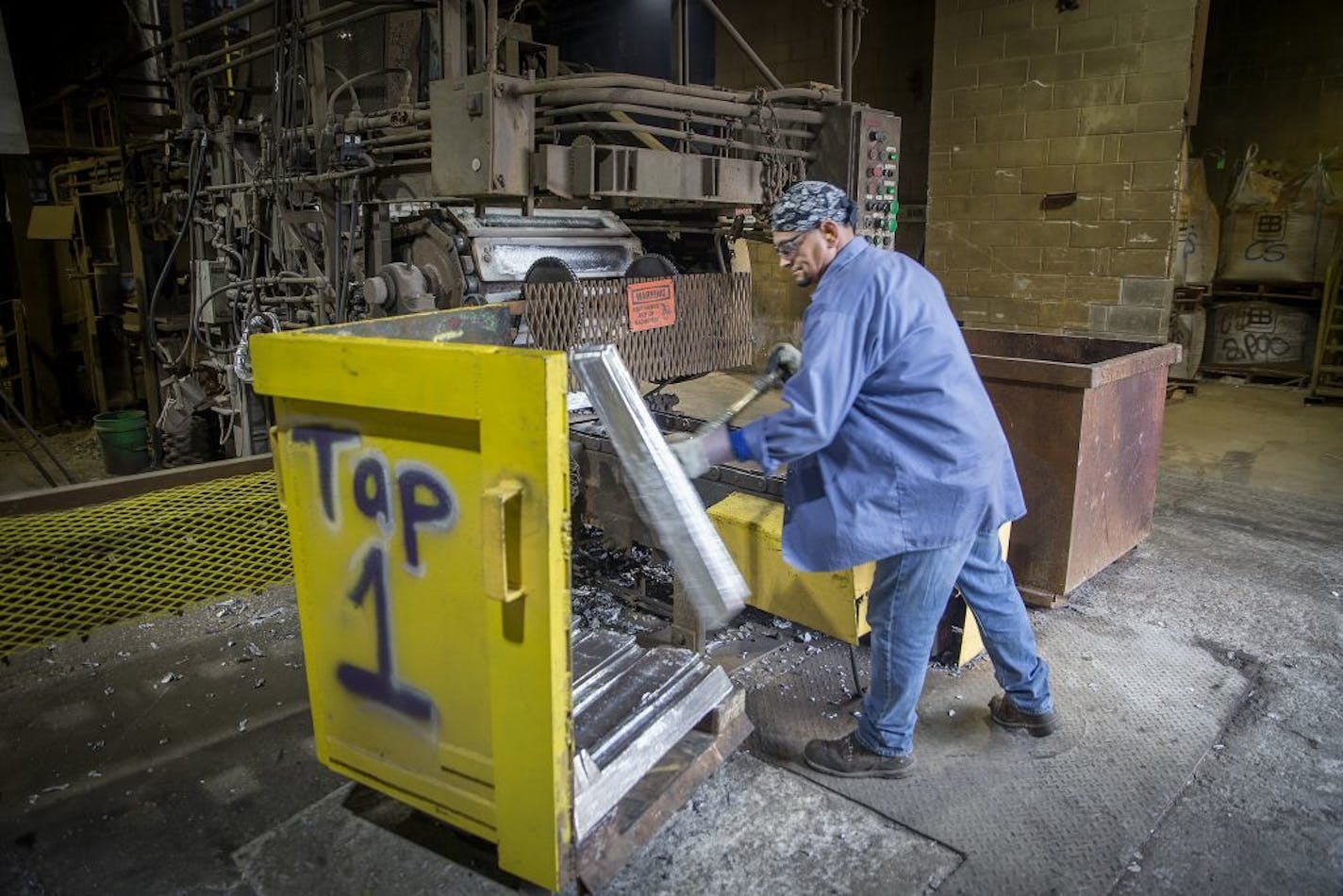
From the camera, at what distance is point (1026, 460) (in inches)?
139

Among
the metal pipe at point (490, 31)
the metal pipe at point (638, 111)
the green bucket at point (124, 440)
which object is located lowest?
the green bucket at point (124, 440)

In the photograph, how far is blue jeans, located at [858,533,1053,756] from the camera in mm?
2400

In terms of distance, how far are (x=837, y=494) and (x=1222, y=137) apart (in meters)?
9.51

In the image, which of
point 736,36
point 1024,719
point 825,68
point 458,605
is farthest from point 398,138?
point 825,68

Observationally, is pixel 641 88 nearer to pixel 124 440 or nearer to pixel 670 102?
pixel 670 102

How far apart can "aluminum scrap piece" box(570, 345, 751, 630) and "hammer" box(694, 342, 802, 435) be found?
0.41 m

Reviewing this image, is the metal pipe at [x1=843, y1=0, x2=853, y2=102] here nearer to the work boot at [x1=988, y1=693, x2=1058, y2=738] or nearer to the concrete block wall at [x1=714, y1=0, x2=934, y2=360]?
the work boot at [x1=988, y1=693, x2=1058, y2=738]

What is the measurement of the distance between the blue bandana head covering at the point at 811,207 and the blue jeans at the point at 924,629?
2.96 feet

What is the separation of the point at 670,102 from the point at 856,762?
236 cm

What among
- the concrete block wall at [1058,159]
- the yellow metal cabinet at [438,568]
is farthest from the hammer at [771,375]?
the concrete block wall at [1058,159]

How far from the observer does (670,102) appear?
334 cm

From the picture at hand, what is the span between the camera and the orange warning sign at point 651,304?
13.0 ft

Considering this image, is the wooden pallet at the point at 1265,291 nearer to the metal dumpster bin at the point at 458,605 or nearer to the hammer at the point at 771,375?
the hammer at the point at 771,375

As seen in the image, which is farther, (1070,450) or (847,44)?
(847,44)
